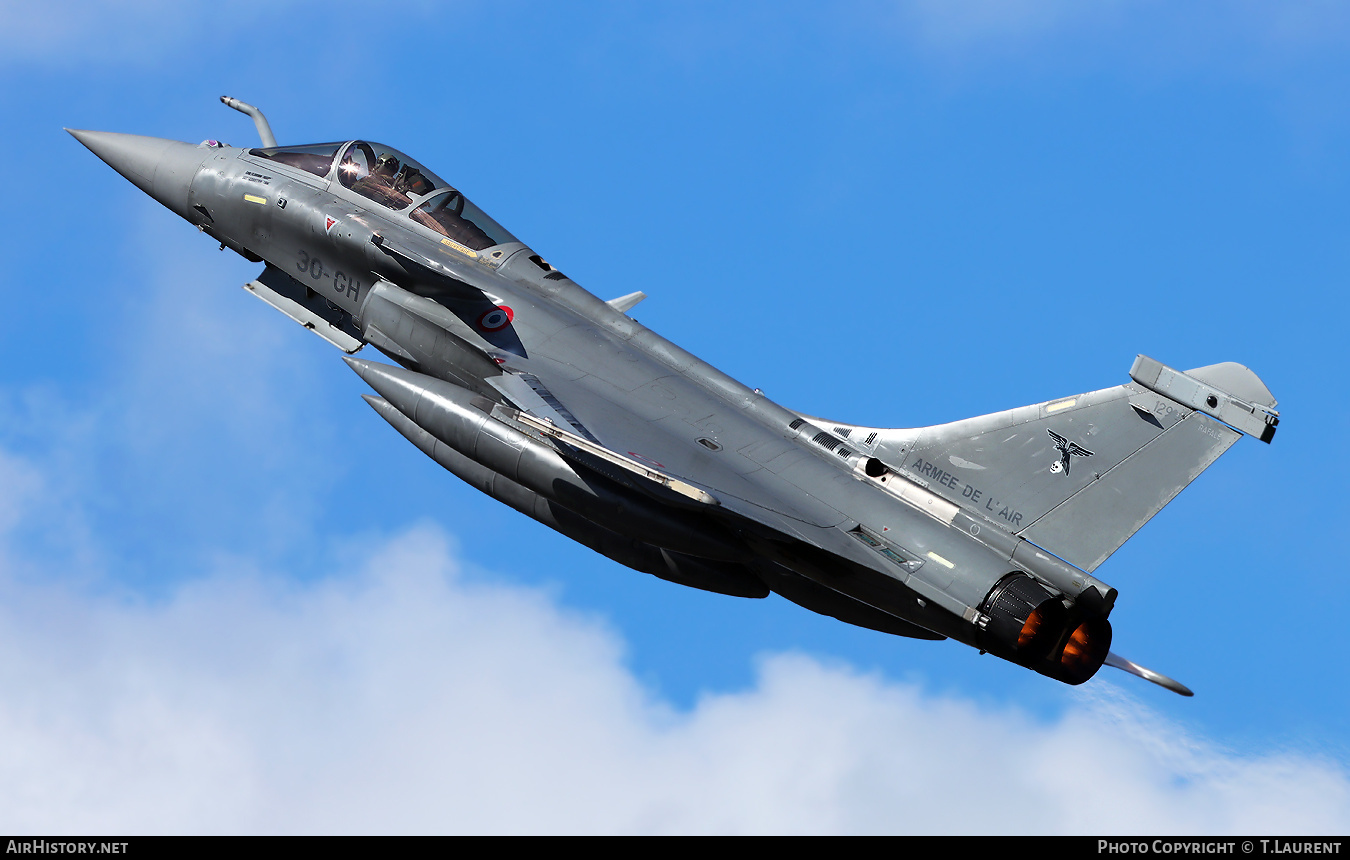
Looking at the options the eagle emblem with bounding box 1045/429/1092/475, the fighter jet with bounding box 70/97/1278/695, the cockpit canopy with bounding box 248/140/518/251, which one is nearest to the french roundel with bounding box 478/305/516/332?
the fighter jet with bounding box 70/97/1278/695

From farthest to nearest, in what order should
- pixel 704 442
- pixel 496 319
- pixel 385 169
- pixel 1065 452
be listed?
pixel 385 169, pixel 496 319, pixel 704 442, pixel 1065 452

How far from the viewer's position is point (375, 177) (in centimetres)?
1579

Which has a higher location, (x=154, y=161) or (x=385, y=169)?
(x=154, y=161)

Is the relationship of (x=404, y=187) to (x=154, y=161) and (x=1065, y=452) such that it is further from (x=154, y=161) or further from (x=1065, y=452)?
(x=1065, y=452)

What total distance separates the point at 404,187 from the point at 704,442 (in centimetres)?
534

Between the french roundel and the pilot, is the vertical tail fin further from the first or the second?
the pilot

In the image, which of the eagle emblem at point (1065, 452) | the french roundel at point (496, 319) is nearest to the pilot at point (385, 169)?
the french roundel at point (496, 319)

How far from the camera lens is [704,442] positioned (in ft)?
43.4

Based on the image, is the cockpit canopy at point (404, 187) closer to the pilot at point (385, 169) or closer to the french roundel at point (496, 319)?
the pilot at point (385, 169)

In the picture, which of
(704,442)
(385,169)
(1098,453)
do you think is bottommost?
(1098,453)

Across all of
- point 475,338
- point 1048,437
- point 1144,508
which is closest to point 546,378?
point 475,338

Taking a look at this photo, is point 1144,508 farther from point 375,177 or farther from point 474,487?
point 375,177

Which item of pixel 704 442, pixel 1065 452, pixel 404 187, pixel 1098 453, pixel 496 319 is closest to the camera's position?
pixel 1098 453

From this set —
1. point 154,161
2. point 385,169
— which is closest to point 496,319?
point 385,169
